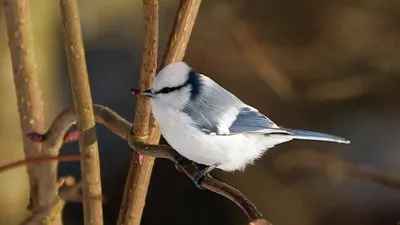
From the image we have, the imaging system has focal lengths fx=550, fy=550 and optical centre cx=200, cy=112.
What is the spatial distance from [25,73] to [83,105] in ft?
0.42

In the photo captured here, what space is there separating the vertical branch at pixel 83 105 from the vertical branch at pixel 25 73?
0.12 m

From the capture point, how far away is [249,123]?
18.6 inches

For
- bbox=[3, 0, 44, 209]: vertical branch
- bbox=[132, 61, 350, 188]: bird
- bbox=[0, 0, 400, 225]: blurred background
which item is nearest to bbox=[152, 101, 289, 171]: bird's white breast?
bbox=[132, 61, 350, 188]: bird

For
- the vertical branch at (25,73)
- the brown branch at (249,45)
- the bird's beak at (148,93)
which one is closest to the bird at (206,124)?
the bird's beak at (148,93)

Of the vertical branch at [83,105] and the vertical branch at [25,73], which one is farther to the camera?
the vertical branch at [25,73]

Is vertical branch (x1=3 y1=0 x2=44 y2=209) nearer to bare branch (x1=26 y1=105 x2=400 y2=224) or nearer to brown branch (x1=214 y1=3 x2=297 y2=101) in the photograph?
bare branch (x1=26 y1=105 x2=400 y2=224)

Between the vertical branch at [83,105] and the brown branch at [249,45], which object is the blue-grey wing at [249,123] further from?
the brown branch at [249,45]

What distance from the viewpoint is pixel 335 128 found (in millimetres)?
1066

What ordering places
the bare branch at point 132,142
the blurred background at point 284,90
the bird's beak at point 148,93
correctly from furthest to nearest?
the blurred background at point 284,90 → the bird's beak at point 148,93 → the bare branch at point 132,142

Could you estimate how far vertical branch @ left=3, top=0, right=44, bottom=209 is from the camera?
17.9 inches

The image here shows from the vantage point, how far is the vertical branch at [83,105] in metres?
0.34

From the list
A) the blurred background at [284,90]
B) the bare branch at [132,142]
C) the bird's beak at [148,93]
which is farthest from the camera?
the blurred background at [284,90]

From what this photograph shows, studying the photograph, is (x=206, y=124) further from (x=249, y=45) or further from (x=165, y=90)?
(x=249, y=45)

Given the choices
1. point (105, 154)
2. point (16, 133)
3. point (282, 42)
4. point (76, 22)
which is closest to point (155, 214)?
point (105, 154)
